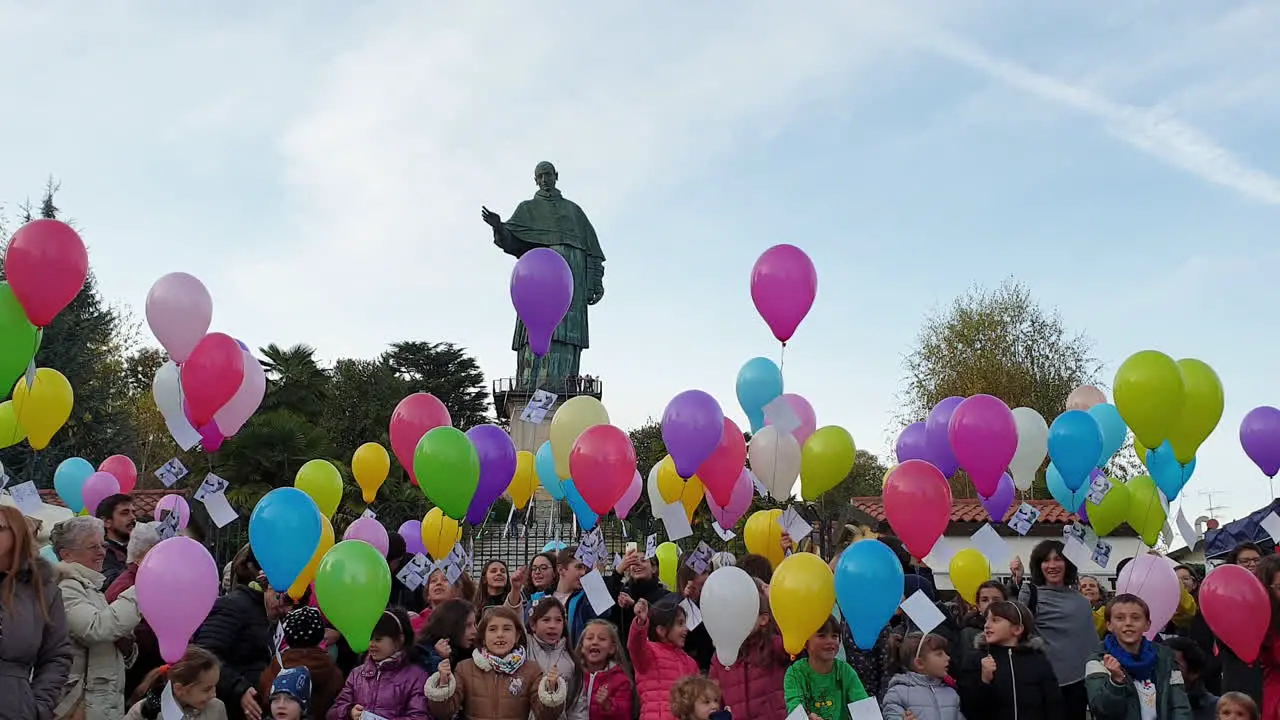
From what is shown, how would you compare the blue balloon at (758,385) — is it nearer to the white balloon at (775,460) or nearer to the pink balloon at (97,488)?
the white balloon at (775,460)

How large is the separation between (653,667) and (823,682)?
2.82 ft

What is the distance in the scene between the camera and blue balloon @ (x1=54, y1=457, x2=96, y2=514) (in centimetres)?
956

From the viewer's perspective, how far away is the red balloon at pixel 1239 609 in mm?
4871

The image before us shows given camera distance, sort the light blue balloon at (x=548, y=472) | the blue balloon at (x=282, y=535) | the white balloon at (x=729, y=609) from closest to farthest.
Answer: the white balloon at (x=729, y=609), the blue balloon at (x=282, y=535), the light blue balloon at (x=548, y=472)

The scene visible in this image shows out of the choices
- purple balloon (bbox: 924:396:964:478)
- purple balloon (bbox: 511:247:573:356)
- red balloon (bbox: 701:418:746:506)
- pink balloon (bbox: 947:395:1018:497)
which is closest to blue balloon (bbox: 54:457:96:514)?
purple balloon (bbox: 511:247:573:356)

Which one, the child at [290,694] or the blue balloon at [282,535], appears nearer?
the child at [290,694]

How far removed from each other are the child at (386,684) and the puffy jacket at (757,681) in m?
1.42

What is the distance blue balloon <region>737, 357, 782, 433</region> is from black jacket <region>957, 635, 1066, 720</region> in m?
3.52

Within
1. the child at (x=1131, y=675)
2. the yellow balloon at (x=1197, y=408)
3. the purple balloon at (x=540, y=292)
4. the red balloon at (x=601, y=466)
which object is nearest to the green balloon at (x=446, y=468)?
the red balloon at (x=601, y=466)

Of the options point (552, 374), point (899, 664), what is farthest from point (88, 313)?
point (899, 664)

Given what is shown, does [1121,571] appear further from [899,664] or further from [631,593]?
[631,593]

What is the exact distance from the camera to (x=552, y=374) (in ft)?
79.5

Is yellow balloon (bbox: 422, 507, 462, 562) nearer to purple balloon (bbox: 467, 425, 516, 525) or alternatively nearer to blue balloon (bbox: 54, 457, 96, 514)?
purple balloon (bbox: 467, 425, 516, 525)

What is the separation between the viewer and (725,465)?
→ 766 centimetres
